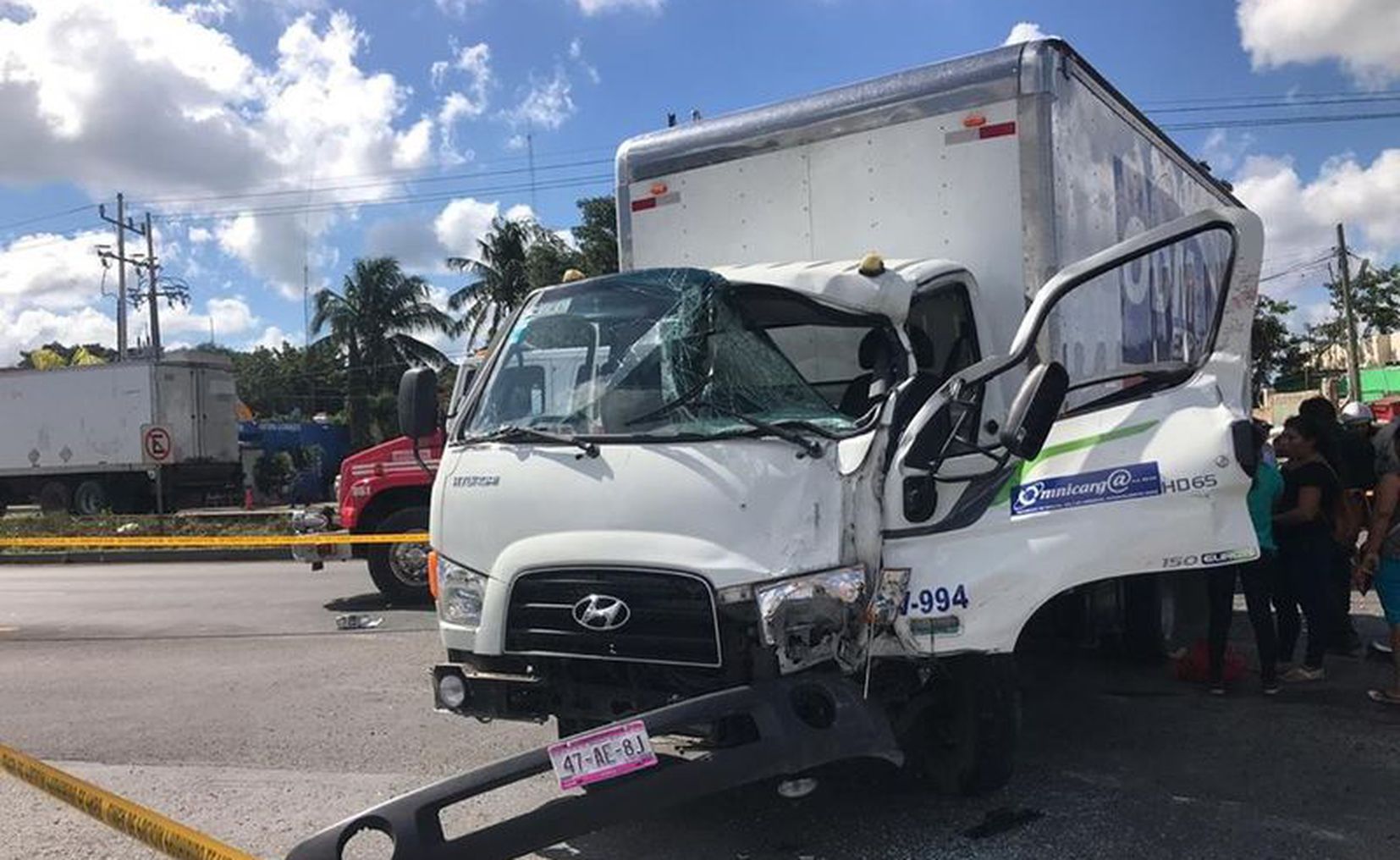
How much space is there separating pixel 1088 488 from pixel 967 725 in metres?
1.16

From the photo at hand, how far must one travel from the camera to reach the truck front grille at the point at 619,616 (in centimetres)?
365

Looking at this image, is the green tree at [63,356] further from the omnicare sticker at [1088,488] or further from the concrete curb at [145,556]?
the omnicare sticker at [1088,488]

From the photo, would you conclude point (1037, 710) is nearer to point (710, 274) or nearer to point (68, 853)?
point (710, 274)

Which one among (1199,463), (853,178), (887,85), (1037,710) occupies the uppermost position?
(887,85)

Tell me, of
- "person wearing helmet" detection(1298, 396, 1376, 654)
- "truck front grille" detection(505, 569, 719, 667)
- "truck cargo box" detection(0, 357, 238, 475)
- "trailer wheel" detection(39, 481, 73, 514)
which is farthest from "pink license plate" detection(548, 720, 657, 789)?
"trailer wheel" detection(39, 481, 73, 514)

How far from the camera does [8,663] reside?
8.77m

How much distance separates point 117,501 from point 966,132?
85.9ft

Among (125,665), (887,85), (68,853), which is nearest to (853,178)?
(887,85)

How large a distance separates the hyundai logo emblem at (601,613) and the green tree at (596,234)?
95.5 ft

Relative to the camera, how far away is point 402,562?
411 inches

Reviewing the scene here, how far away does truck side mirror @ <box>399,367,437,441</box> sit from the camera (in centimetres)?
514

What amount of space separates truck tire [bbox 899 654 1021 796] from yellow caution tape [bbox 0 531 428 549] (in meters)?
6.59

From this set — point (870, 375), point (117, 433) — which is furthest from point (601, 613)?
point (117, 433)

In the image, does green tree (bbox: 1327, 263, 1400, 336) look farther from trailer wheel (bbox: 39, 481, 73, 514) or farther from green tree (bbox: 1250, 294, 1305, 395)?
trailer wheel (bbox: 39, 481, 73, 514)
